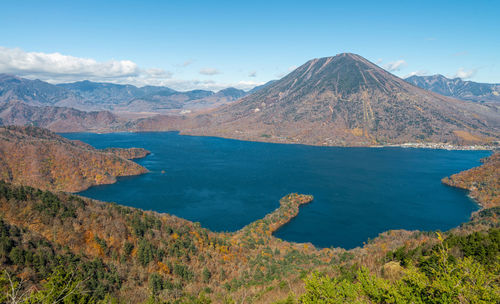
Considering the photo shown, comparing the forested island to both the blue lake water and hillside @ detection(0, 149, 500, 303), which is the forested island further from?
the blue lake water

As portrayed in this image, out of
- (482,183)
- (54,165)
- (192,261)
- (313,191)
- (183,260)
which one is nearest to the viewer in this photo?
(183,260)

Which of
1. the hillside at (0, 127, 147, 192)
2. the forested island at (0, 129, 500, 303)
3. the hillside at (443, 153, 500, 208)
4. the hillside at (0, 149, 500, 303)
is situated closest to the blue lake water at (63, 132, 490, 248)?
the hillside at (443, 153, 500, 208)

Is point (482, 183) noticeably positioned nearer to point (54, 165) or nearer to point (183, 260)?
point (183, 260)

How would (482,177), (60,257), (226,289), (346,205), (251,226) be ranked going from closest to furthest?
1. (60,257)
2. (226,289)
3. (251,226)
4. (346,205)
5. (482,177)

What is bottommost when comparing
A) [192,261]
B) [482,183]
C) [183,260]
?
[192,261]

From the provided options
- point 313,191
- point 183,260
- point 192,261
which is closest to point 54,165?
point 183,260

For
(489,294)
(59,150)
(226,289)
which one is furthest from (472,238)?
(59,150)

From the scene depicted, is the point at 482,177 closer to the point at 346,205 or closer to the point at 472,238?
the point at 346,205
